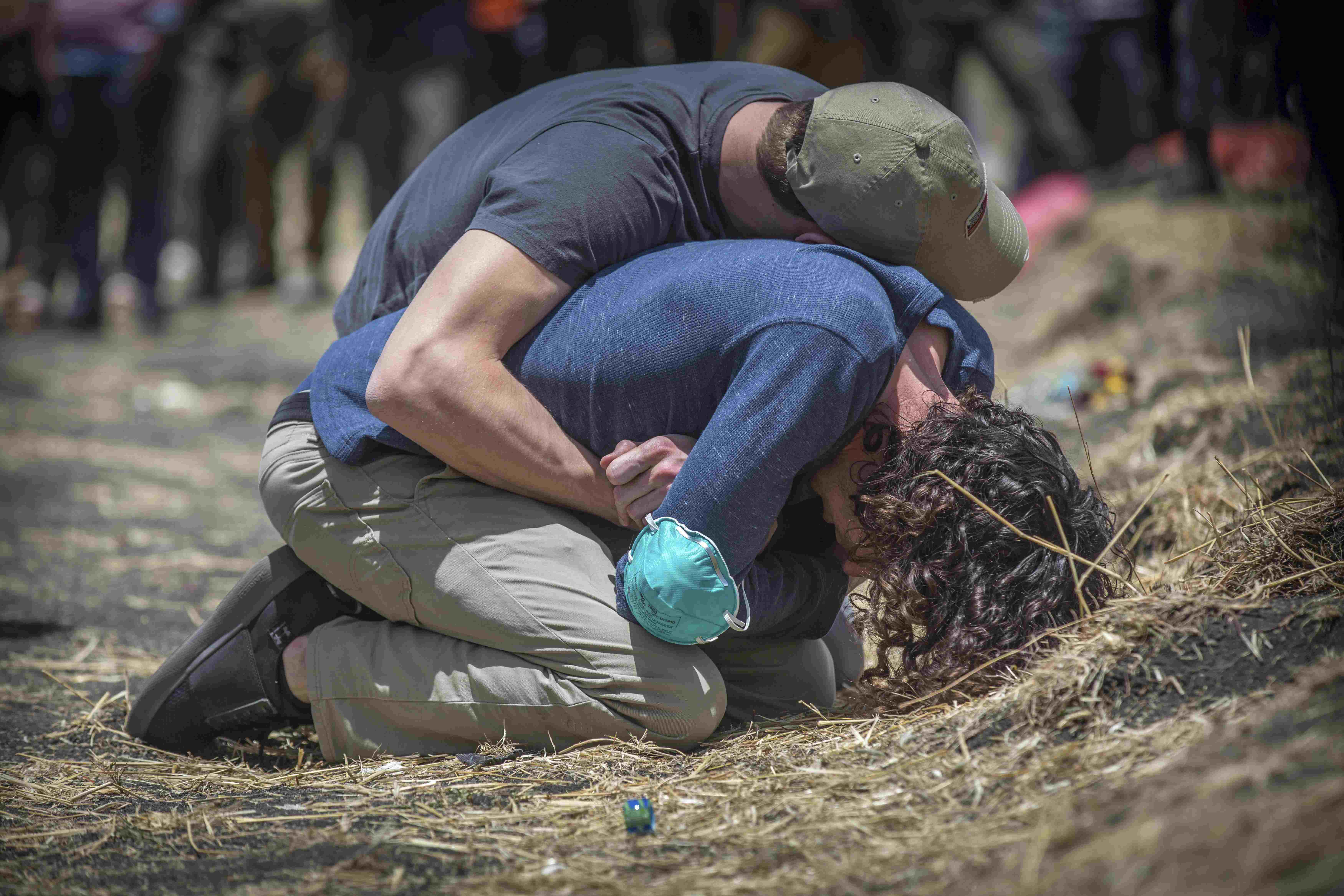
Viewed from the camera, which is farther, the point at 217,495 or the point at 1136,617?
the point at 217,495

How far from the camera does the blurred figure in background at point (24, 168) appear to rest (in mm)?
Answer: 7148

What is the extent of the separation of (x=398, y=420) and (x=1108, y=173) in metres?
6.97

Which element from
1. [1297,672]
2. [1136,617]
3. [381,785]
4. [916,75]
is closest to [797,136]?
[1136,617]

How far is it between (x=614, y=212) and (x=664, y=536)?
0.57 metres

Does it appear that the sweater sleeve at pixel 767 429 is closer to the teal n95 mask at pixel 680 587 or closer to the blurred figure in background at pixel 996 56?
the teal n95 mask at pixel 680 587

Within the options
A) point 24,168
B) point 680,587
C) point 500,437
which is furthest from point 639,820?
point 24,168

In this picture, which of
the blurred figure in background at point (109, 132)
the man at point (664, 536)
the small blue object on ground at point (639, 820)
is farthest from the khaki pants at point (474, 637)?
the blurred figure in background at point (109, 132)

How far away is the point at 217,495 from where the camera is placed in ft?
15.5

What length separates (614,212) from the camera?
76.3 inches

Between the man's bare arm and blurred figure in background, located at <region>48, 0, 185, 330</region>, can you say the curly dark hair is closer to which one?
the man's bare arm

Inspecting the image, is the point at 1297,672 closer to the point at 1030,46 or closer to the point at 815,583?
the point at 815,583

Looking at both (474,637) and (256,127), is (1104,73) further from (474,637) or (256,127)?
(474,637)

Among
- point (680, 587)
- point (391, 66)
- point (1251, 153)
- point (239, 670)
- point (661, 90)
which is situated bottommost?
point (239, 670)

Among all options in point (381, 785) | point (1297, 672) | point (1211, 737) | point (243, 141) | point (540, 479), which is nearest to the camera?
point (1211, 737)
